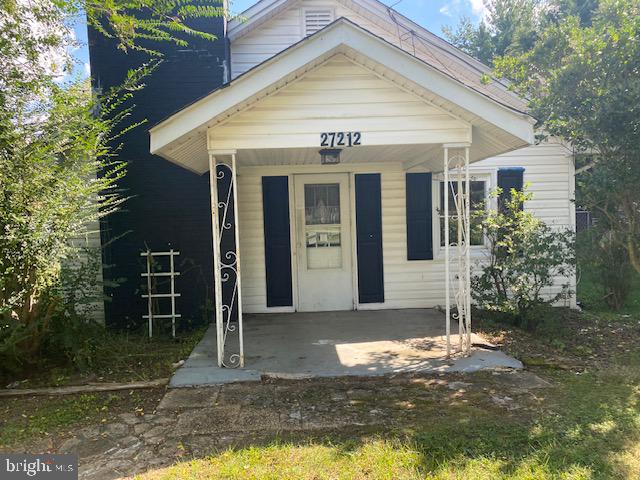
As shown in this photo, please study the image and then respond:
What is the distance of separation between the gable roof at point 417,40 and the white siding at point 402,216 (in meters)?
1.17

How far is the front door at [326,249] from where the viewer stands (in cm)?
733

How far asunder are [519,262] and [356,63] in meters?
3.52

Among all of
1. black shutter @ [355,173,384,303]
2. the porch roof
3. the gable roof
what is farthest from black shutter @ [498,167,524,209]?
the porch roof

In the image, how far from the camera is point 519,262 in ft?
19.9

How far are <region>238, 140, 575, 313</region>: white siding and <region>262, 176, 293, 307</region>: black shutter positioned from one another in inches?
4.1

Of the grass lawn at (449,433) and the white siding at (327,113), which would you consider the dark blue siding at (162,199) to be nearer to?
the white siding at (327,113)

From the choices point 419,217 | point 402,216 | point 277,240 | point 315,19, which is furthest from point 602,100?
point 315,19

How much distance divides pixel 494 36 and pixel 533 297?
17.9 meters

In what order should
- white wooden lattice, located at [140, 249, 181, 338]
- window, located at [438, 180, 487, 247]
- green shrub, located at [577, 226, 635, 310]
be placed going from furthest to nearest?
green shrub, located at [577, 226, 635, 310]
window, located at [438, 180, 487, 247]
white wooden lattice, located at [140, 249, 181, 338]

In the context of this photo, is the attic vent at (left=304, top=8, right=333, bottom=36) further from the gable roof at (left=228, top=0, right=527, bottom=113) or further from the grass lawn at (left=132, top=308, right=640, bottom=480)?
the grass lawn at (left=132, top=308, right=640, bottom=480)

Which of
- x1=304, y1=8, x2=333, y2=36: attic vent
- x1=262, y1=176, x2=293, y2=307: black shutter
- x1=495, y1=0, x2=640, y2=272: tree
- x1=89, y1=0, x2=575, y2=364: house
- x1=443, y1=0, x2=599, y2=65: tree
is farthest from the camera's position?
x1=443, y1=0, x2=599, y2=65: tree

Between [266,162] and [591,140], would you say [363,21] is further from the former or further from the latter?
[591,140]

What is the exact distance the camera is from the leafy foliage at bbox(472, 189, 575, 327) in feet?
19.5

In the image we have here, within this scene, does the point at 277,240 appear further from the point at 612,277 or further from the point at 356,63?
the point at 612,277
